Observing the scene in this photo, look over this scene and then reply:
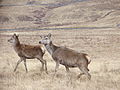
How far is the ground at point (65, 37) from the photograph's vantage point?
31.8 feet

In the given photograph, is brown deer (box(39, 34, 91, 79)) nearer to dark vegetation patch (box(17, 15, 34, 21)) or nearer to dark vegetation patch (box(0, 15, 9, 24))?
dark vegetation patch (box(0, 15, 9, 24))

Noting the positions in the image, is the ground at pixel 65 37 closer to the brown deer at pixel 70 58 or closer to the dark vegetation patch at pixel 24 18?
the dark vegetation patch at pixel 24 18

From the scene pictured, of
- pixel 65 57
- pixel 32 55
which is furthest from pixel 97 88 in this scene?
pixel 32 55

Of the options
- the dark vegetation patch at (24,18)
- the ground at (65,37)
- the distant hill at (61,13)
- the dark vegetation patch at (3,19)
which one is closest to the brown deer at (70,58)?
the ground at (65,37)

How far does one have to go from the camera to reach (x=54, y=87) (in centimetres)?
894

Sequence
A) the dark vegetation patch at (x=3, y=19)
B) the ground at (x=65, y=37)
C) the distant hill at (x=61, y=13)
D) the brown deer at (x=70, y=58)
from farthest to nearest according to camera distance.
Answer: the distant hill at (x=61, y=13), the dark vegetation patch at (x=3, y=19), the brown deer at (x=70, y=58), the ground at (x=65, y=37)

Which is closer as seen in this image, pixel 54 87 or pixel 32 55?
pixel 54 87

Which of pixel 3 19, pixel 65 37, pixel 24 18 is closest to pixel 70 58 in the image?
pixel 65 37

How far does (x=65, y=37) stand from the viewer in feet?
126

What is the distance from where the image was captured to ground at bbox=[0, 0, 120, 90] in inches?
381

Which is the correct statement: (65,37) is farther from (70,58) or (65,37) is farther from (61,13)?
(61,13)

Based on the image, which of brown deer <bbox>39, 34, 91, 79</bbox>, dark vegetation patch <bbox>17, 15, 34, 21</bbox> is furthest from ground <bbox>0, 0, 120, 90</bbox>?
brown deer <bbox>39, 34, 91, 79</bbox>

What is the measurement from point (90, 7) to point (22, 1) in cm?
3846

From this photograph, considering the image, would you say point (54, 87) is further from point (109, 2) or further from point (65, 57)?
point (109, 2)
